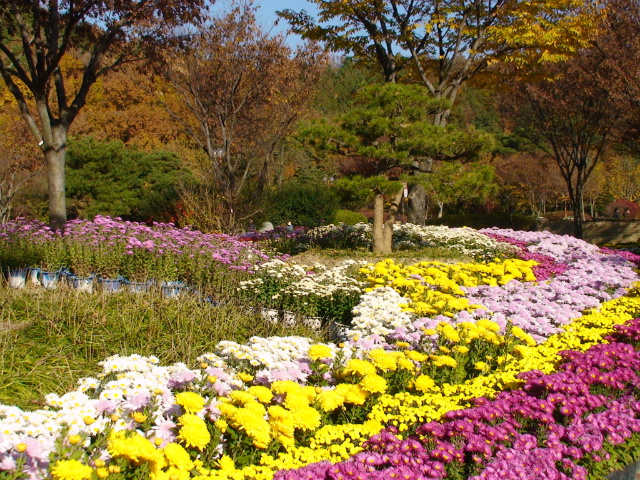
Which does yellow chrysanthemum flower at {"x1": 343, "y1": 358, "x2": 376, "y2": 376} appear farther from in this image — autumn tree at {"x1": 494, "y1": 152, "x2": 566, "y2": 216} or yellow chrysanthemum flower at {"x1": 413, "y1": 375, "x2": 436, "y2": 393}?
autumn tree at {"x1": 494, "y1": 152, "x2": 566, "y2": 216}

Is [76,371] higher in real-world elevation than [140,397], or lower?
lower

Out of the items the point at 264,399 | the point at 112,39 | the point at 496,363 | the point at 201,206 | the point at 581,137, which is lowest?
the point at 496,363

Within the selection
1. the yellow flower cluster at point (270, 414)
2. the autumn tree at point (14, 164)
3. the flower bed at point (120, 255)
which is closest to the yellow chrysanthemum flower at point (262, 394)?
the yellow flower cluster at point (270, 414)

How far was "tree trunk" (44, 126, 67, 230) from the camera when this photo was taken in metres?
8.38

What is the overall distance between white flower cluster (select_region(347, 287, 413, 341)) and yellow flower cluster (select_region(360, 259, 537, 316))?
14cm

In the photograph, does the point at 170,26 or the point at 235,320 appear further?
the point at 170,26

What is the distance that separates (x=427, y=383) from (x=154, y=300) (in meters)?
3.29

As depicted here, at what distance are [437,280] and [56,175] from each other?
579 centimetres

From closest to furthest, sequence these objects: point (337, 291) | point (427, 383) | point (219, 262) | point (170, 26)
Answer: point (427, 383)
point (337, 291)
point (219, 262)
point (170, 26)

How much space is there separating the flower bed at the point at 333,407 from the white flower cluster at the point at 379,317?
2 centimetres

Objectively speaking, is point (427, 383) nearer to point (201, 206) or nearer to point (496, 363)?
point (496, 363)

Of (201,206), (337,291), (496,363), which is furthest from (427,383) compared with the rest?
(201,206)

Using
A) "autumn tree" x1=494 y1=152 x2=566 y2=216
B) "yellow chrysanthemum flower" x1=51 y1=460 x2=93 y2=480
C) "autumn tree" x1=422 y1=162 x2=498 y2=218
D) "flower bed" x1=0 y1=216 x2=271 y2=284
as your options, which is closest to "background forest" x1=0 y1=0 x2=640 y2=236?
"autumn tree" x1=422 y1=162 x2=498 y2=218

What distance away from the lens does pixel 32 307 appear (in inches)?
206
